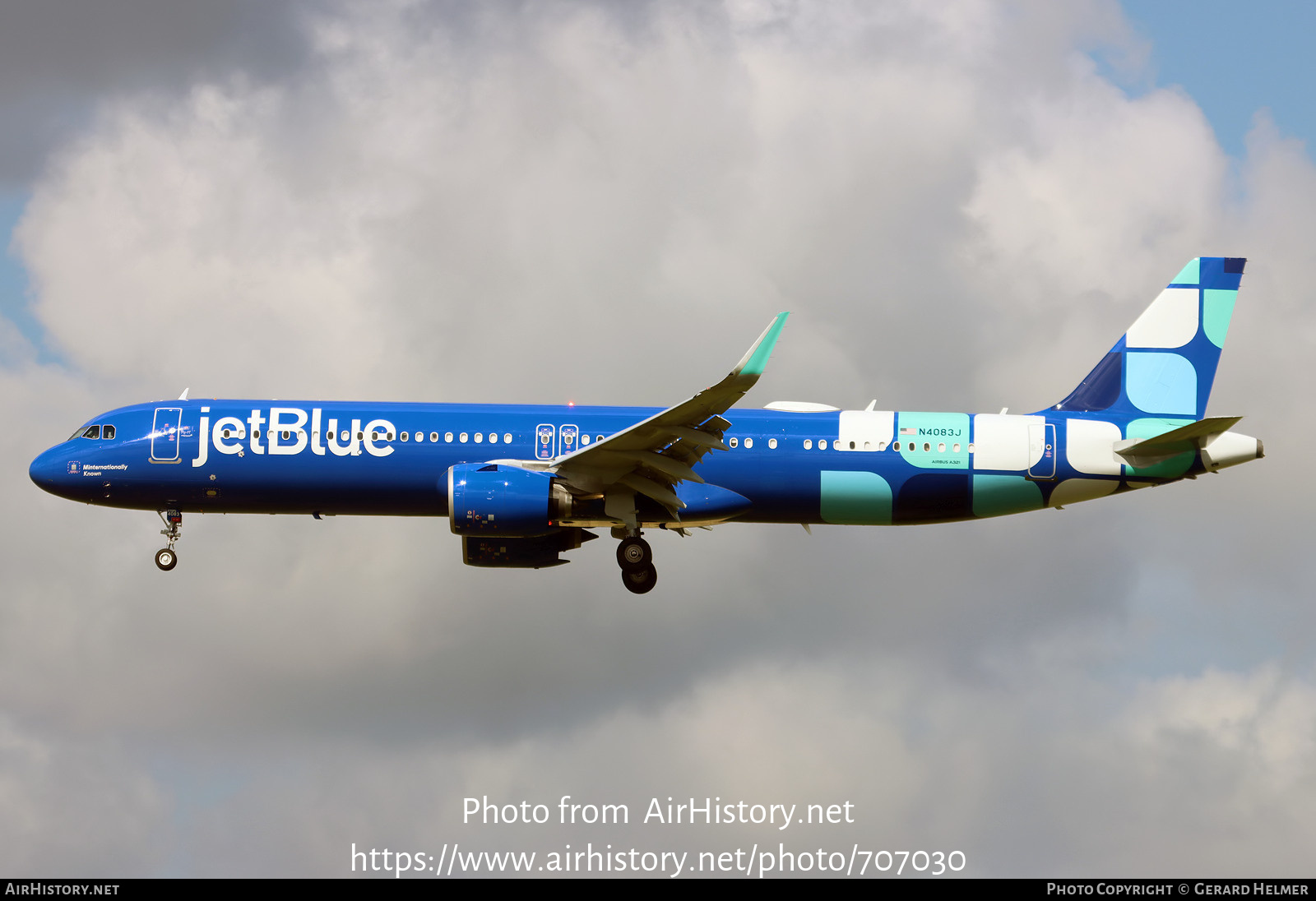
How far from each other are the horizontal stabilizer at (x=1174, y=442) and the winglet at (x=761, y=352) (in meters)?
12.4

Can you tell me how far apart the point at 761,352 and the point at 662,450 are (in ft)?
16.3

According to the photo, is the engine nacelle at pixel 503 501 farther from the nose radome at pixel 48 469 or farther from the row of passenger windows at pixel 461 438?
the nose radome at pixel 48 469

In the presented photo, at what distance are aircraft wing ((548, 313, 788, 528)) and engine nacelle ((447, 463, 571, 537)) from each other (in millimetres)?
622

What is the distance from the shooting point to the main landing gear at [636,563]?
43.7m

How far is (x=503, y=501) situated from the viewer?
40750 millimetres

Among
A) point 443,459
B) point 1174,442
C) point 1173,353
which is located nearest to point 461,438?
point 443,459

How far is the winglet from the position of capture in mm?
36812

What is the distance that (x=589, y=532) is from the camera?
152ft

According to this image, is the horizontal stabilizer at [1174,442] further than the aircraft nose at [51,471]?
No

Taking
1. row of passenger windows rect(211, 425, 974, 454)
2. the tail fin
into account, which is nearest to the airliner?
row of passenger windows rect(211, 425, 974, 454)

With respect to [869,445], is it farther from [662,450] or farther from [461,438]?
[461,438]

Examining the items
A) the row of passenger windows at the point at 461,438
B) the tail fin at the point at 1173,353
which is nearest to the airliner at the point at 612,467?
the row of passenger windows at the point at 461,438

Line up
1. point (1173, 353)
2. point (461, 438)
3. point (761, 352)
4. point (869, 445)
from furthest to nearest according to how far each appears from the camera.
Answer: point (1173, 353), point (869, 445), point (461, 438), point (761, 352)

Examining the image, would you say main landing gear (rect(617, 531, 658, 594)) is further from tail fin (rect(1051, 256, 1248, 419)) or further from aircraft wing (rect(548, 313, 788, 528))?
tail fin (rect(1051, 256, 1248, 419))
